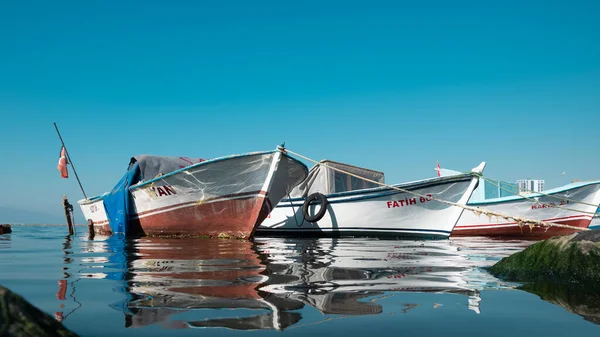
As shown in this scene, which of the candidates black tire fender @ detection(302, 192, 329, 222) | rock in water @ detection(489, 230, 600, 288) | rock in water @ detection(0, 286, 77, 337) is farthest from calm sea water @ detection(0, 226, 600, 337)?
black tire fender @ detection(302, 192, 329, 222)

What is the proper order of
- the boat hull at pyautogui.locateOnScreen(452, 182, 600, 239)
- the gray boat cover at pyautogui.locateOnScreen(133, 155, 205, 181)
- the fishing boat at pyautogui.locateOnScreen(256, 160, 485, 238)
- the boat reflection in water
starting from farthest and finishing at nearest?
1. the boat hull at pyautogui.locateOnScreen(452, 182, 600, 239)
2. the gray boat cover at pyautogui.locateOnScreen(133, 155, 205, 181)
3. the fishing boat at pyautogui.locateOnScreen(256, 160, 485, 238)
4. the boat reflection in water

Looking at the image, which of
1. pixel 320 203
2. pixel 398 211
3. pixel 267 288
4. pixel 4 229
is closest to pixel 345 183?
pixel 320 203

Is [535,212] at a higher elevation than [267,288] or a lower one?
higher

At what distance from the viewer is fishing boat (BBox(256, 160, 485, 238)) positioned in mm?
14547

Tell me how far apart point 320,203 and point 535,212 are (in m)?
9.74

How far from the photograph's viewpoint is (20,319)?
5.16ft

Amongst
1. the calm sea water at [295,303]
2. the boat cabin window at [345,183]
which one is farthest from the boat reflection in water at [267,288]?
the boat cabin window at [345,183]

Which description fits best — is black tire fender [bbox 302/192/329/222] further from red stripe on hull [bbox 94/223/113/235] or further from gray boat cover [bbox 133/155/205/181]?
red stripe on hull [bbox 94/223/113/235]

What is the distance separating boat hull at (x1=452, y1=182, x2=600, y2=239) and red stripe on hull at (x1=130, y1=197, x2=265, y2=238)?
1084 centimetres

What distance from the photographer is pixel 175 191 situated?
1347cm

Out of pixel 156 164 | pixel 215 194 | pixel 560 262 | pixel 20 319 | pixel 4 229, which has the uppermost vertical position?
pixel 156 164

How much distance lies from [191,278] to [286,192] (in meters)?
9.83

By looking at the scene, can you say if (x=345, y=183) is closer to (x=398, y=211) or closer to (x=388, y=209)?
(x=388, y=209)

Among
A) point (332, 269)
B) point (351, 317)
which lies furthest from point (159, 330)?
point (332, 269)
